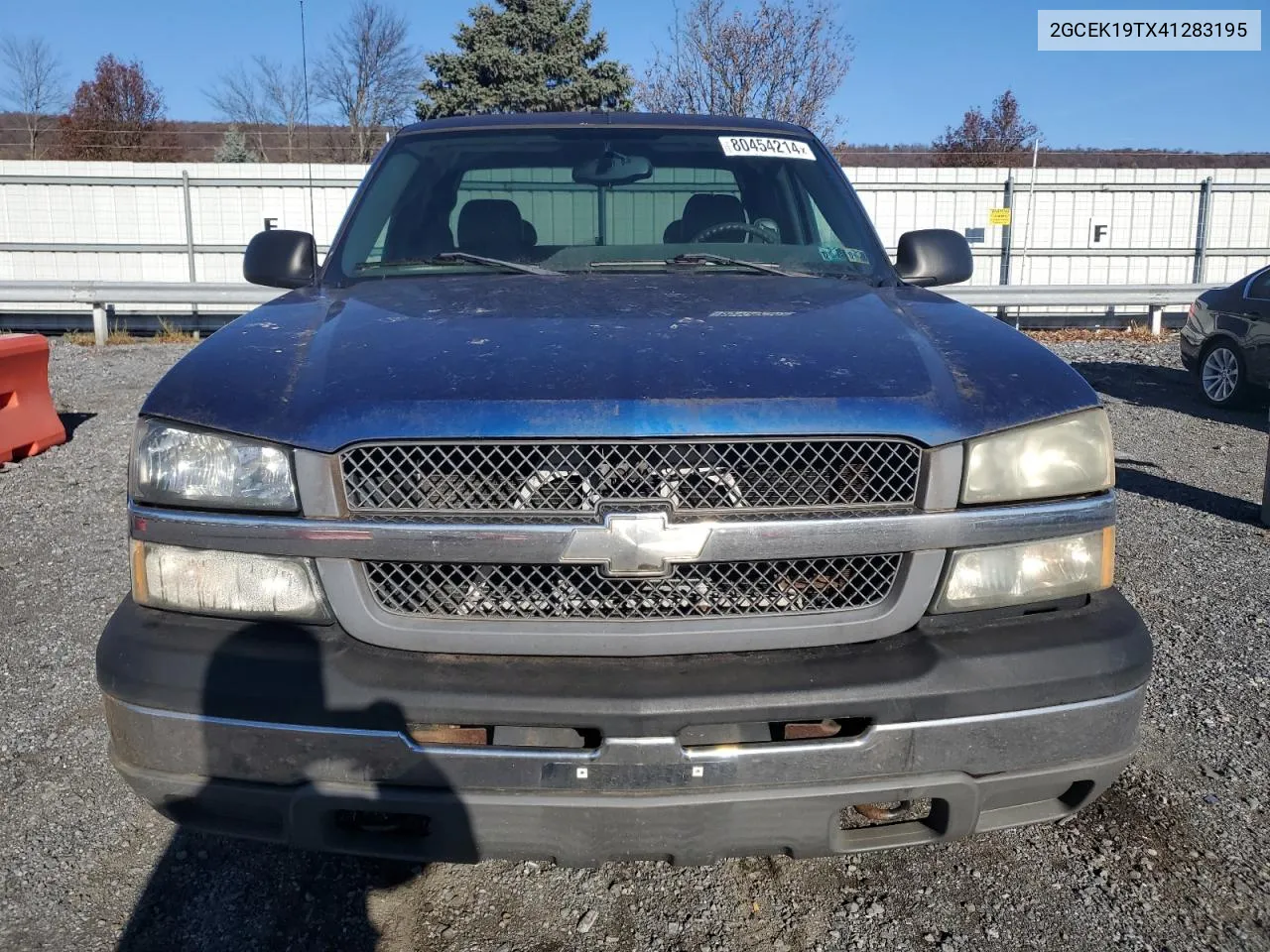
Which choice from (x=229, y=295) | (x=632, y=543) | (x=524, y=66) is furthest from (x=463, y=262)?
(x=524, y=66)

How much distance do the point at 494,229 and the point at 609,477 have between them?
170 centimetres

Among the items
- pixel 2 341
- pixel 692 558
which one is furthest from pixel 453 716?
pixel 2 341

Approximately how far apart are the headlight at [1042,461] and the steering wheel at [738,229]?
1.62 meters

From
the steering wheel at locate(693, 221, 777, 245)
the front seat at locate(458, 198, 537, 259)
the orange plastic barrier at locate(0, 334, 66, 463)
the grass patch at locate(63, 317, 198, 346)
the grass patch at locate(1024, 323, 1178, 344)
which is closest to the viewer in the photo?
the front seat at locate(458, 198, 537, 259)

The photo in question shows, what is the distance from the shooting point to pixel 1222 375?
9625 mm

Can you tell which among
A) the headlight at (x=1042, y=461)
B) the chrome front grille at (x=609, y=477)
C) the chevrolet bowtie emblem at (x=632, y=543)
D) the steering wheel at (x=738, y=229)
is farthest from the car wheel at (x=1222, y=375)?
the chevrolet bowtie emblem at (x=632, y=543)

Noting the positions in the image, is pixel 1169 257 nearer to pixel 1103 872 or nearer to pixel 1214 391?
pixel 1214 391

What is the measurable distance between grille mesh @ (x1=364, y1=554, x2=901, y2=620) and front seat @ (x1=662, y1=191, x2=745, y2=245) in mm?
1739

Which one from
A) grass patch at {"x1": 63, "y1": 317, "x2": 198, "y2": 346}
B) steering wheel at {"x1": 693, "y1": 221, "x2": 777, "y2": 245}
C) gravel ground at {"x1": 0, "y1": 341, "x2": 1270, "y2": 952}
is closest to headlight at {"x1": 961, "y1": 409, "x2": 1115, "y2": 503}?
gravel ground at {"x1": 0, "y1": 341, "x2": 1270, "y2": 952}

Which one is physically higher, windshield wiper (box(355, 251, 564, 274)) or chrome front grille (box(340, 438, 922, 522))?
windshield wiper (box(355, 251, 564, 274))

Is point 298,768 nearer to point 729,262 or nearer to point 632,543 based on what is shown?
point 632,543

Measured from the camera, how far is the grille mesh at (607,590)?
6.60ft

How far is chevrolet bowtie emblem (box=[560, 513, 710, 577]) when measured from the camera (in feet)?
6.39

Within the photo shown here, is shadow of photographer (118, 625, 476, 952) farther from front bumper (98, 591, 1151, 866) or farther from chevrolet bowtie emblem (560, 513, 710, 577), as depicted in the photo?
chevrolet bowtie emblem (560, 513, 710, 577)
